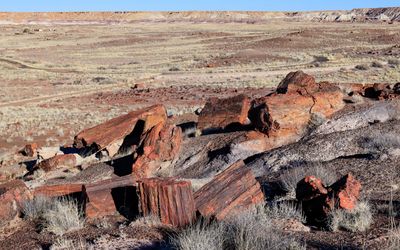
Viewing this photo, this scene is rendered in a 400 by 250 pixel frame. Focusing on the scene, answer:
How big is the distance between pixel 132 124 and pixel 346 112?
19.0 ft

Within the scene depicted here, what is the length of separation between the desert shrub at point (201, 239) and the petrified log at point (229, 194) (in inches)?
34.3

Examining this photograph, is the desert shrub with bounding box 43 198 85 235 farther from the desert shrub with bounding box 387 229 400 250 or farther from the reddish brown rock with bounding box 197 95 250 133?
the reddish brown rock with bounding box 197 95 250 133

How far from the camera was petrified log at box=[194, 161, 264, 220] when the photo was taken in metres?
8.02

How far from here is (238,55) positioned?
190 ft

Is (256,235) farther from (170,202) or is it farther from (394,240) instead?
(170,202)

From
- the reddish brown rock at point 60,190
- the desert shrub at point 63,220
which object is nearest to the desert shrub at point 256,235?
the desert shrub at point 63,220

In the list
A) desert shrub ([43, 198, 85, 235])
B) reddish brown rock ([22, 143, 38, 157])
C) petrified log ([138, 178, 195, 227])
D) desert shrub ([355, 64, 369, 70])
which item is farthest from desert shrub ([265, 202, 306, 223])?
desert shrub ([355, 64, 369, 70])

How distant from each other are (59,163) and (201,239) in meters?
10.6

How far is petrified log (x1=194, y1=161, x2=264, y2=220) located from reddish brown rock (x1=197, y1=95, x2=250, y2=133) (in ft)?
21.9

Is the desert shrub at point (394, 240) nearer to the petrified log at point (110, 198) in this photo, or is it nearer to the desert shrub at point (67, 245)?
the desert shrub at point (67, 245)

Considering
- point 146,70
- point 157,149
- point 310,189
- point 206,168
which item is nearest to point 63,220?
point 310,189

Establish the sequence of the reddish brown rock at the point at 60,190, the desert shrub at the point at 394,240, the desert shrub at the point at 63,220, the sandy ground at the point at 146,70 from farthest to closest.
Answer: the sandy ground at the point at 146,70 < the reddish brown rock at the point at 60,190 < the desert shrub at the point at 63,220 < the desert shrub at the point at 394,240

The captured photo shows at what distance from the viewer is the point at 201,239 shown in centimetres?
653

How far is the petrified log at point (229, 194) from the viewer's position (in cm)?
802
